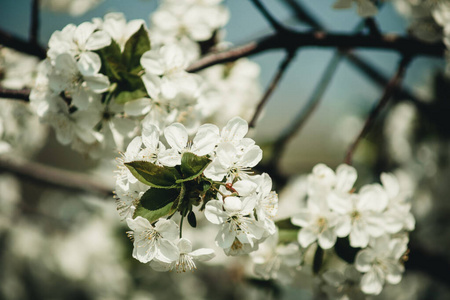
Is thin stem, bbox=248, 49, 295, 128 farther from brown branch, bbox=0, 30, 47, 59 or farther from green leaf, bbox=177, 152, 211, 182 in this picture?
brown branch, bbox=0, 30, 47, 59

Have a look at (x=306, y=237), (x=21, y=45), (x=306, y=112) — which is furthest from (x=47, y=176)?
(x=306, y=237)

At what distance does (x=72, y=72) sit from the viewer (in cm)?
115

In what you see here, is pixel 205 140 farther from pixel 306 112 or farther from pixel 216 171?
pixel 306 112

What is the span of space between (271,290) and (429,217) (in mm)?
1726

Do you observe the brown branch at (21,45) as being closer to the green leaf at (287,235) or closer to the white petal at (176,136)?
the white petal at (176,136)

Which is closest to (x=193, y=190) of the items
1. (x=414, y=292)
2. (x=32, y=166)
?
(x=32, y=166)

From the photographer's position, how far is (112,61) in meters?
1.19

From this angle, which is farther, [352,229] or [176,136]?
[352,229]

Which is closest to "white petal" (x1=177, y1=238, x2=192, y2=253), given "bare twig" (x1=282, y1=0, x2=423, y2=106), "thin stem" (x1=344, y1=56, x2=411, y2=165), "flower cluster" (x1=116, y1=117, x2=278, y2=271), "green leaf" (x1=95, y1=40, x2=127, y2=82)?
"flower cluster" (x1=116, y1=117, x2=278, y2=271)

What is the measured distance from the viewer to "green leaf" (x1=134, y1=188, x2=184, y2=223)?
93 cm

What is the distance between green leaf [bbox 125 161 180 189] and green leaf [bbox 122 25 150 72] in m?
0.45

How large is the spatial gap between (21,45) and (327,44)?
1.29 meters

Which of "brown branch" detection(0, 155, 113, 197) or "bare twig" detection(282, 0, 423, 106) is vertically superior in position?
"bare twig" detection(282, 0, 423, 106)

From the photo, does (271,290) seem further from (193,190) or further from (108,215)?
(108,215)
